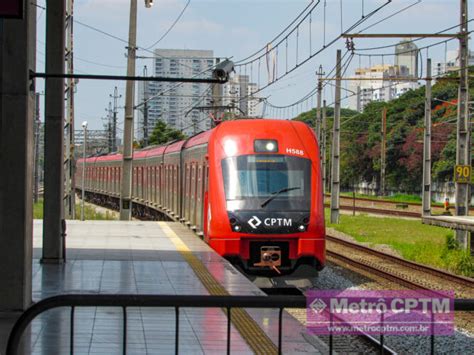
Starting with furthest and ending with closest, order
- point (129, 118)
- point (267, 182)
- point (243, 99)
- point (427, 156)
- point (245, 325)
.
A: point (243, 99)
point (427, 156)
point (129, 118)
point (267, 182)
point (245, 325)

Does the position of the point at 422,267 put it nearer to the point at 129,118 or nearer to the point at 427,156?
the point at 129,118

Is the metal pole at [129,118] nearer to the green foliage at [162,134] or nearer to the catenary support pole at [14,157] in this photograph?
the catenary support pole at [14,157]

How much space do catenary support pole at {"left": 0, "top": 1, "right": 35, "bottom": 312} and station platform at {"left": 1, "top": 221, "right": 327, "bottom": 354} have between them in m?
0.48

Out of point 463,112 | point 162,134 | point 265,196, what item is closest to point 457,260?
point 463,112

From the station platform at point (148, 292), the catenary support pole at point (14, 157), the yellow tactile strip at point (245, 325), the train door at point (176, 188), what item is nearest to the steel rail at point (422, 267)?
the station platform at point (148, 292)

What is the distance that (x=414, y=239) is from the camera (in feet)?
89.7

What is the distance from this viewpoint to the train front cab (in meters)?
15.0

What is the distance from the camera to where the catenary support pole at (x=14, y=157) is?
9.30 metres

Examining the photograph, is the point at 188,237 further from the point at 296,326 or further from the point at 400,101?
the point at 400,101

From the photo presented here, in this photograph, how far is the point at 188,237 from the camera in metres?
20.0

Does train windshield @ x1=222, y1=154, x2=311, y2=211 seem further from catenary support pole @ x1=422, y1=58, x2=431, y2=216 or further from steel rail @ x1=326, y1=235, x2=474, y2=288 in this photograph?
catenary support pole @ x1=422, y1=58, x2=431, y2=216

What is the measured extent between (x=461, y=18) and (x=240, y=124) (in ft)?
30.9

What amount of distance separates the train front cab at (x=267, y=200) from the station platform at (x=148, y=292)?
617mm

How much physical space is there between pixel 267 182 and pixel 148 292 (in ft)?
14.0
